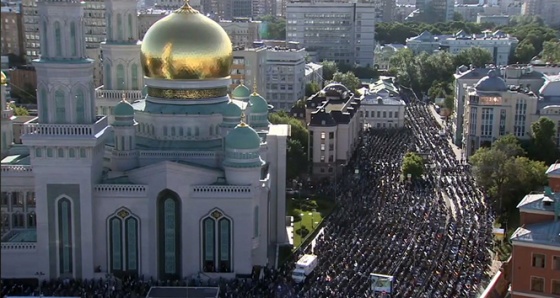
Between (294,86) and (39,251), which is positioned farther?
(294,86)

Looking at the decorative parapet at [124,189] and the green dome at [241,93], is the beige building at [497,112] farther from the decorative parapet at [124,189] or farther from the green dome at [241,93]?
the decorative parapet at [124,189]

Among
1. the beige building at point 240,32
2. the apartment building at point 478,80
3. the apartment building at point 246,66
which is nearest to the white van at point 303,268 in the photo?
the apartment building at point 478,80

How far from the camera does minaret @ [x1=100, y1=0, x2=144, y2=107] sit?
41.2 m

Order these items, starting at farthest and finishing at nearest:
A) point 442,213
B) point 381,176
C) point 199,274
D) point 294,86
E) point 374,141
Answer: point 294,86 → point 374,141 → point 381,176 → point 442,213 → point 199,274

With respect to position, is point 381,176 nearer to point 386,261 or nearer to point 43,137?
point 386,261

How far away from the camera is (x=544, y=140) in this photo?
5644 cm

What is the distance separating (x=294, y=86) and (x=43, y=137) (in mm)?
51662

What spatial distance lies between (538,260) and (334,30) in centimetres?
9598

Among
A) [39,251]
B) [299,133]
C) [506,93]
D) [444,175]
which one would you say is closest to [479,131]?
[506,93]

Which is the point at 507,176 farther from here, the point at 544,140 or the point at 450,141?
the point at 450,141

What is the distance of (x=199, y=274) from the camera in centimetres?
3431

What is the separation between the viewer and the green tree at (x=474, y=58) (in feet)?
346

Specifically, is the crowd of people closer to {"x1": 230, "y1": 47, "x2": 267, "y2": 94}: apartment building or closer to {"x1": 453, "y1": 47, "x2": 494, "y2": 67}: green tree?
{"x1": 230, "y1": 47, "x2": 267, "y2": 94}: apartment building

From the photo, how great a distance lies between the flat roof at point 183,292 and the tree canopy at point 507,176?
20.9 metres
